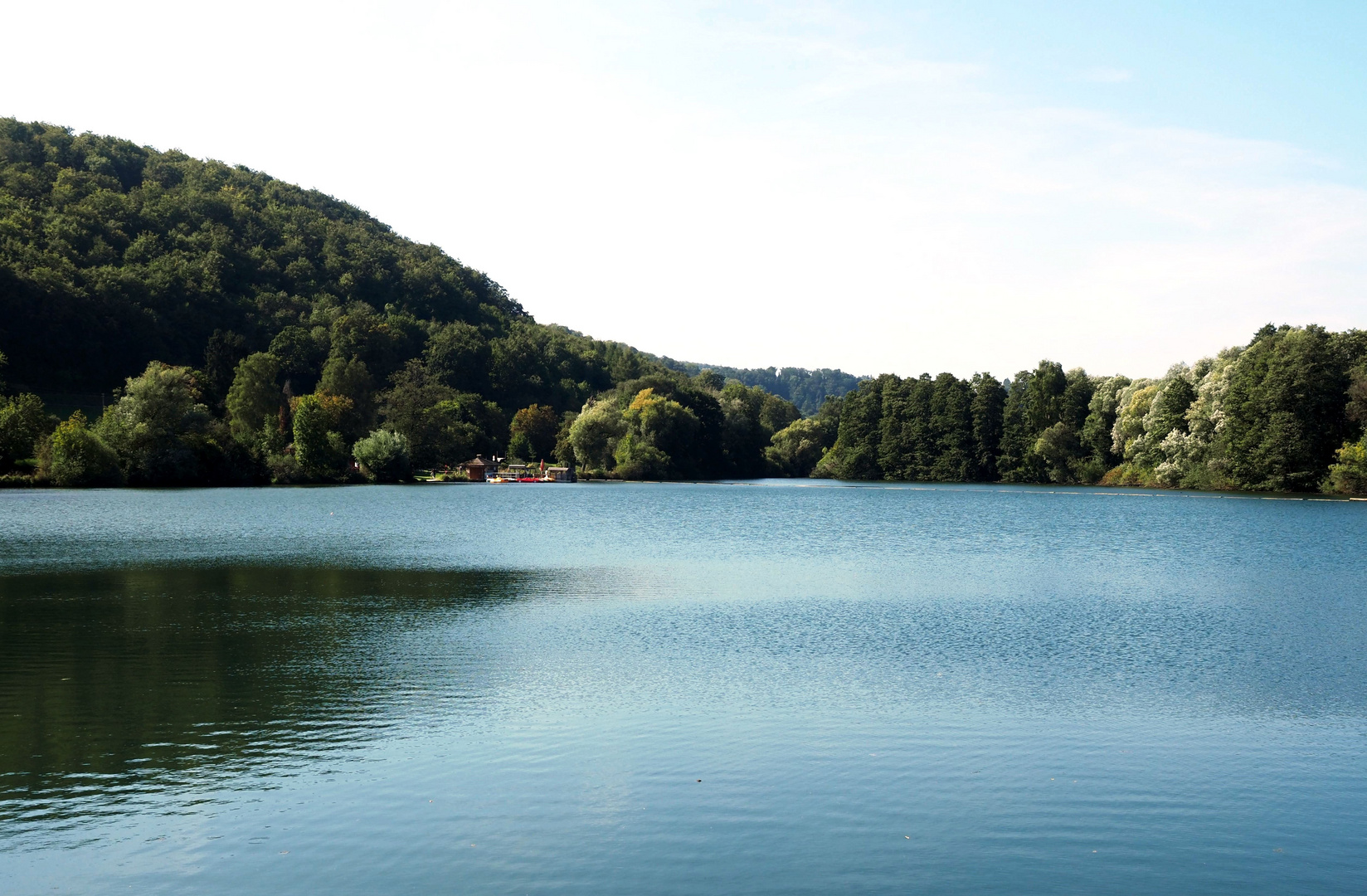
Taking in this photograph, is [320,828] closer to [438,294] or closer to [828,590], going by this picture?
[828,590]

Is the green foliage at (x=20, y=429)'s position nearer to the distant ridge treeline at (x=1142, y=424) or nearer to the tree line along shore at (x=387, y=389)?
the tree line along shore at (x=387, y=389)

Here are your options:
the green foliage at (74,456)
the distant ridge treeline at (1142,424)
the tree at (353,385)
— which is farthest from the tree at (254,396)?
the distant ridge treeline at (1142,424)

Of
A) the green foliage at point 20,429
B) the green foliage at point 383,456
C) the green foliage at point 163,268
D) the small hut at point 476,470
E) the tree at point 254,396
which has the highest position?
the green foliage at point 163,268

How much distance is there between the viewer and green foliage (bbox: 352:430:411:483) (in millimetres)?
116938

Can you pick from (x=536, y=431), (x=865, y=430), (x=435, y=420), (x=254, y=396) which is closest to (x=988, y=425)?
(x=865, y=430)

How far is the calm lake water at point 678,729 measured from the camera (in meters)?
10.6

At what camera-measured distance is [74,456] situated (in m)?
87.7

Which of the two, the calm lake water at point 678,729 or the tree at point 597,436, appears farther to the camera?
the tree at point 597,436

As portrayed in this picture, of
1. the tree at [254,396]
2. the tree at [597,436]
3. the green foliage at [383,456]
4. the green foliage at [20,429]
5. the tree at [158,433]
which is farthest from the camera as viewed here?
the tree at [597,436]

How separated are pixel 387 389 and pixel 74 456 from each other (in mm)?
64746

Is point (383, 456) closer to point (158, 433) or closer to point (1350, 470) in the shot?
point (158, 433)

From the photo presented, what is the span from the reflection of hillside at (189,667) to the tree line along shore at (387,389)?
228 feet

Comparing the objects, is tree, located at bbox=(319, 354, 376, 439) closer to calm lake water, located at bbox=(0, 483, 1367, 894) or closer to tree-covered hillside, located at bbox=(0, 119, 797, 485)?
tree-covered hillside, located at bbox=(0, 119, 797, 485)

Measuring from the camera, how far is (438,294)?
7505 inches
